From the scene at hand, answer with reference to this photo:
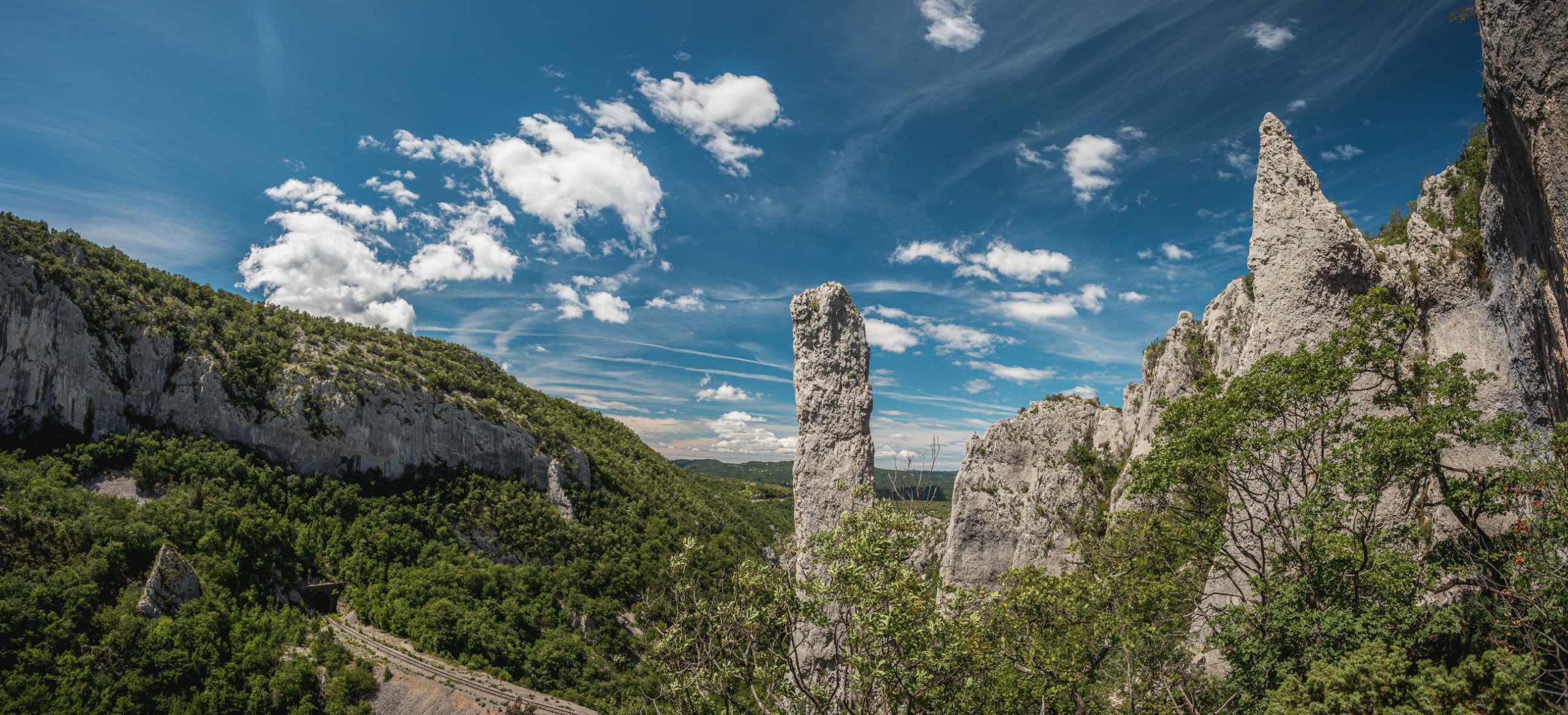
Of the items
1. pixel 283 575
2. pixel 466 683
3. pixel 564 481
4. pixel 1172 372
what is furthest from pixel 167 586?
pixel 1172 372

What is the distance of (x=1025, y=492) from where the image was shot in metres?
34.3

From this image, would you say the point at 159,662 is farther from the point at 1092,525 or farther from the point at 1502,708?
the point at 1502,708

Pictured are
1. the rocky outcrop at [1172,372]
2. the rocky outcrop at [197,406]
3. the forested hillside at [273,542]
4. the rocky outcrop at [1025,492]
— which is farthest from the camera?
the rocky outcrop at [197,406]

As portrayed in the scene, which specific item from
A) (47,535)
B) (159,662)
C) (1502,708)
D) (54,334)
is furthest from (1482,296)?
(54,334)

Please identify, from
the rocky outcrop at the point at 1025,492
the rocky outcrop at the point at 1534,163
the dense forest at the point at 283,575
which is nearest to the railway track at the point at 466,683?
the dense forest at the point at 283,575

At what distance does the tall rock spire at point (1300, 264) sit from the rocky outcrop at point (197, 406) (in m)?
81.0

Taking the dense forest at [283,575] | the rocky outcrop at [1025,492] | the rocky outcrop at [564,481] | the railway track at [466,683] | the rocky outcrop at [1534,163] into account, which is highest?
the rocky outcrop at [1534,163]

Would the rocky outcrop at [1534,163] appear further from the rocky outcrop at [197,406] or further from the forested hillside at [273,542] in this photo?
the rocky outcrop at [197,406]

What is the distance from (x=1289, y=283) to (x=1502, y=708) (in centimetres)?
1344

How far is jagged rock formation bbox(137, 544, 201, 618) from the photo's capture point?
45094 mm

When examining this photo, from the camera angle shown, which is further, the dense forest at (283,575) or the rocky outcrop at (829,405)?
the dense forest at (283,575)

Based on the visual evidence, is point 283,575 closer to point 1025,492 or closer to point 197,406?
point 197,406

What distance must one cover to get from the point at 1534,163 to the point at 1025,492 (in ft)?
89.6

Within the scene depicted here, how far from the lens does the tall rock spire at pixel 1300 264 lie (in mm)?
18234
